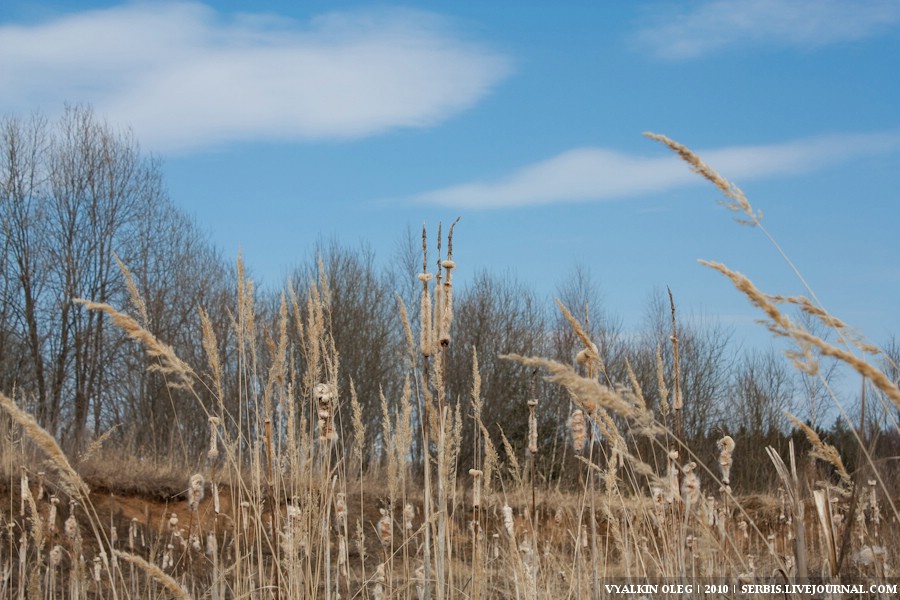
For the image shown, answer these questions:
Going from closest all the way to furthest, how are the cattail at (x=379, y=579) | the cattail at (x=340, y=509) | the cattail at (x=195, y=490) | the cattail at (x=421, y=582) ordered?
the cattail at (x=421, y=582), the cattail at (x=379, y=579), the cattail at (x=340, y=509), the cattail at (x=195, y=490)

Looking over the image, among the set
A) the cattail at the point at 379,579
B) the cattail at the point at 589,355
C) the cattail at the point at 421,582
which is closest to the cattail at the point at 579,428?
the cattail at the point at 589,355

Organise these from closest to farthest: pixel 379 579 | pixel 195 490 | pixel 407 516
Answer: pixel 379 579, pixel 195 490, pixel 407 516

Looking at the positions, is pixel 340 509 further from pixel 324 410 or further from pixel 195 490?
pixel 324 410

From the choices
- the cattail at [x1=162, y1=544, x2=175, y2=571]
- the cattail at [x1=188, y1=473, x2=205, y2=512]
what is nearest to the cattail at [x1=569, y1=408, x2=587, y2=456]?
the cattail at [x1=188, y1=473, x2=205, y2=512]

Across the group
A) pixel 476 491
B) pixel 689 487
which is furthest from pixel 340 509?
pixel 689 487

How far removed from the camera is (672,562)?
269 centimetres

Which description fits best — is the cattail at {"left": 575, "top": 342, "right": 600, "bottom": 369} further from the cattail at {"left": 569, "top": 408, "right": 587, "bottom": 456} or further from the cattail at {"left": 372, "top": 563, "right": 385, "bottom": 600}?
the cattail at {"left": 372, "top": 563, "right": 385, "bottom": 600}

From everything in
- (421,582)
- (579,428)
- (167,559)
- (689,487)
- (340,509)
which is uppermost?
(579,428)

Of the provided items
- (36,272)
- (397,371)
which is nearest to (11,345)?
(36,272)

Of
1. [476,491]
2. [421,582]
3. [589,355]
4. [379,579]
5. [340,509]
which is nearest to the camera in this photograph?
[589,355]

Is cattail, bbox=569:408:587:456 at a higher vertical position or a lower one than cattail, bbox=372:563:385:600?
higher

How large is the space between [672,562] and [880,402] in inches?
39.8

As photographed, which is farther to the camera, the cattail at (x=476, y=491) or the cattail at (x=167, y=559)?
the cattail at (x=167, y=559)

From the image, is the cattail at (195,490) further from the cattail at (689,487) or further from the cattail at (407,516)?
→ the cattail at (689,487)
